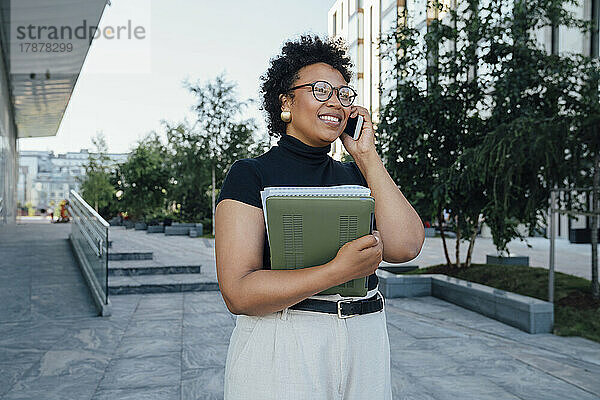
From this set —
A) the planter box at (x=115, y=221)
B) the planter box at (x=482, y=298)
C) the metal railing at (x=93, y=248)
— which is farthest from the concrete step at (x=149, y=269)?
the planter box at (x=115, y=221)

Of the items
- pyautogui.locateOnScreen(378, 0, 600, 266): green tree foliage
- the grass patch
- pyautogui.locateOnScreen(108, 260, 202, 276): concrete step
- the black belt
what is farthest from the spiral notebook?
pyautogui.locateOnScreen(108, 260, 202, 276): concrete step

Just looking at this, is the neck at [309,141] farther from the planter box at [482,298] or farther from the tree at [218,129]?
the tree at [218,129]

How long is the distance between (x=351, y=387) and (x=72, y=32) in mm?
14462

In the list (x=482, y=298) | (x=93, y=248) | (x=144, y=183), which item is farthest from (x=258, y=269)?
(x=144, y=183)

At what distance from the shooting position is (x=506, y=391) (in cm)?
425

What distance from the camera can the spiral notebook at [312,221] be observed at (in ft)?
4.49

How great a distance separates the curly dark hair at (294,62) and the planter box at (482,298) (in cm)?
543

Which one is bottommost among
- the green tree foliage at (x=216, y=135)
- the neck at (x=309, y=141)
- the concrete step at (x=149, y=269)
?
the concrete step at (x=149, y=269)

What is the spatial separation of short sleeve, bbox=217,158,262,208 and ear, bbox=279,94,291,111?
0.25 metres

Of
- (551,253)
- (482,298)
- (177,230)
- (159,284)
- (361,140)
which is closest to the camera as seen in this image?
(361,140)

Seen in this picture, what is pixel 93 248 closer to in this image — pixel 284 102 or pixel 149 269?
pixel 149 269

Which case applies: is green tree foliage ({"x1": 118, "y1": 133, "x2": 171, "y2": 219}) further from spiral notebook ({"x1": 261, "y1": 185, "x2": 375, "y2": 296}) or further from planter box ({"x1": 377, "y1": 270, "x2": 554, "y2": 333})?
spiral notebook ({"x1": 261, "y1": 185, "x2": 375, "y2": 296})

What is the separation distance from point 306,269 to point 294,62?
669 millimetres

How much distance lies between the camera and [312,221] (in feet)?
4.54
